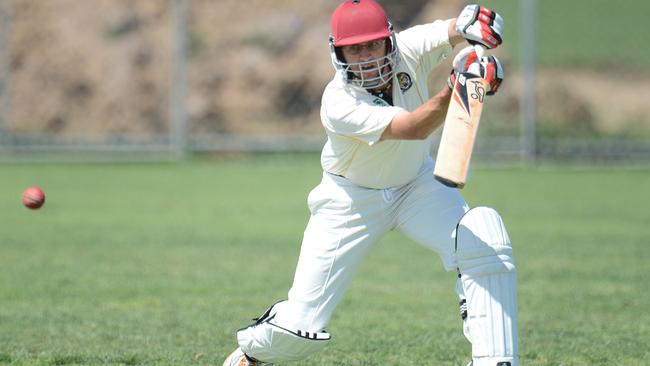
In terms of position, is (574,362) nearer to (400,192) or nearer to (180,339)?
Answer: (400,192)

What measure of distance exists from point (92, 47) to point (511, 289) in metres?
16.4

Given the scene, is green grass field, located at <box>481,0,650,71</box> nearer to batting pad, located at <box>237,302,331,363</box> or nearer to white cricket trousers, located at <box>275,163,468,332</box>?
white cricket trousers, located at <box>275,163,468,332</box>

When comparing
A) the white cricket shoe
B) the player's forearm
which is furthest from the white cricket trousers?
the player's forearm

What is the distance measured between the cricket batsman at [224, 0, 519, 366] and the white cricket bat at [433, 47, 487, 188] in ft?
0.70

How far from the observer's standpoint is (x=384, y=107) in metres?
5.26

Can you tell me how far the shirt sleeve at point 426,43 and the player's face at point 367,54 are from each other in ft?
1.12

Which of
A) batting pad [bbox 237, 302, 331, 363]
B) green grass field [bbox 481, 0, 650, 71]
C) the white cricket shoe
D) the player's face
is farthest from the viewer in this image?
green grass field [bbox 481, 0, 650, 71]

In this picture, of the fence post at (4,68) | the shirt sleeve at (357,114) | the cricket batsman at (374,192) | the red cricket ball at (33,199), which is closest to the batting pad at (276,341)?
the cricket batsman at (374,192)

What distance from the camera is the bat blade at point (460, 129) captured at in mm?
4777

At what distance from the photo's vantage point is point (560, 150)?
58.9 feet

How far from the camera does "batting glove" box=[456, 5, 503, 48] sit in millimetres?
5035

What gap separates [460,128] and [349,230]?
1.06 metres

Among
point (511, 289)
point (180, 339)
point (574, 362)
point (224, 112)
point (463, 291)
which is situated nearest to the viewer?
point (511, 289)

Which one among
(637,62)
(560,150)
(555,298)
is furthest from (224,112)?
(555,298)
